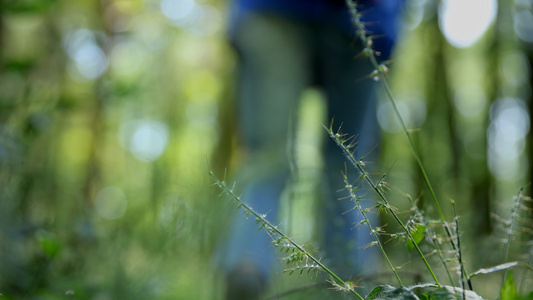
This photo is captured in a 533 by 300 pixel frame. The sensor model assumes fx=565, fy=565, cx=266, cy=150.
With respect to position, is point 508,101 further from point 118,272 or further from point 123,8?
point 118,272

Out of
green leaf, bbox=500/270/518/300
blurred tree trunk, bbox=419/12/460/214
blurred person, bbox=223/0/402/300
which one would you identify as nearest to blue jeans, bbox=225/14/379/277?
blurred person, bbox=223/0/402/300

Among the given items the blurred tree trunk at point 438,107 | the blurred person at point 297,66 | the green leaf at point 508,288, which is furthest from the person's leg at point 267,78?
the blurred tree trunk at point 438,107

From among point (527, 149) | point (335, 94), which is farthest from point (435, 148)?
point (335, 94)

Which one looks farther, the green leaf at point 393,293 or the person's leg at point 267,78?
the person's leg at point 267,78

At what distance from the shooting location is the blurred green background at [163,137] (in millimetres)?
1481

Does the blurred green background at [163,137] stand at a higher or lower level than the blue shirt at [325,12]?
lower

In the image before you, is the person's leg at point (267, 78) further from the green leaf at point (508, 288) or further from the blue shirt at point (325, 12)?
the green leaf at point (508, 288)

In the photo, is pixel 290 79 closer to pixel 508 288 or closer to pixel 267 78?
pixel 267 78

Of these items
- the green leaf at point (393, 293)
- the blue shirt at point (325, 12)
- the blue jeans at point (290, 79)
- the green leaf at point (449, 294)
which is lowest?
the green leaf at point (449, 294)

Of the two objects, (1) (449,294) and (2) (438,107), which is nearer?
(1) (449,294)

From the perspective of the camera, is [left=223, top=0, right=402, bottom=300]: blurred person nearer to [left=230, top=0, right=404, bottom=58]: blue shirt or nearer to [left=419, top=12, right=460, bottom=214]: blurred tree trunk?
[left=230, top=0, right=404, bottom=58]: blue shirt

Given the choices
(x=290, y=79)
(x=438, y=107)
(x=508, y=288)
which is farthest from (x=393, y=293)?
(x=438, y=107)

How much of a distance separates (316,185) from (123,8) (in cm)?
834

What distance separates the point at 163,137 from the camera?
6781mm
